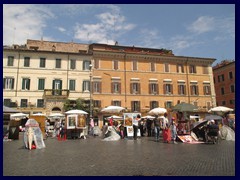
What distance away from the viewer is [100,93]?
108 feet

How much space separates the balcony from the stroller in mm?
22582

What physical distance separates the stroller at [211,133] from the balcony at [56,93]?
889 inches

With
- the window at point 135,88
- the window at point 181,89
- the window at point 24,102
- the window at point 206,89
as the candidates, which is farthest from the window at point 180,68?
the window at point 24,102

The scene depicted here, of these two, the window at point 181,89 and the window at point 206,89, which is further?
the window at point 206,89

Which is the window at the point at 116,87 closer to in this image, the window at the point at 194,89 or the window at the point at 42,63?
the window at the point at 42,63

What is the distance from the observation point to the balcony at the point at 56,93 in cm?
3088

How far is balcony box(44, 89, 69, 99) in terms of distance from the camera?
3088 centimetres

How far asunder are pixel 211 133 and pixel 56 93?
77.8 feet

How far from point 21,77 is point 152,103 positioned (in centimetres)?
1905


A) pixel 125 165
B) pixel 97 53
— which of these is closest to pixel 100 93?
pixel 97 53

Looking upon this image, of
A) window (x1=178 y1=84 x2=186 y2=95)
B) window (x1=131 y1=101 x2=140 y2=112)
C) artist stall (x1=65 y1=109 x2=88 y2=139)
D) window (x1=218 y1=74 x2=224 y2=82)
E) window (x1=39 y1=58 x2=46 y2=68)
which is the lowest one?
artist stall (x1=65 y1=109 x2=88 y2=139)

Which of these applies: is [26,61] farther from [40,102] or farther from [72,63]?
[72,63]

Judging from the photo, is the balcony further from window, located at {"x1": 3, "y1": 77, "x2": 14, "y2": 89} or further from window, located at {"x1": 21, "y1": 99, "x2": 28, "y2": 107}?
window, located at {"x1": 3, "y1": 77, "x2": 14, "y2": 89}

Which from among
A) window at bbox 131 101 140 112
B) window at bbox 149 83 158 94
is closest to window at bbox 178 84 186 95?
window at bbox 149 83 158 94
